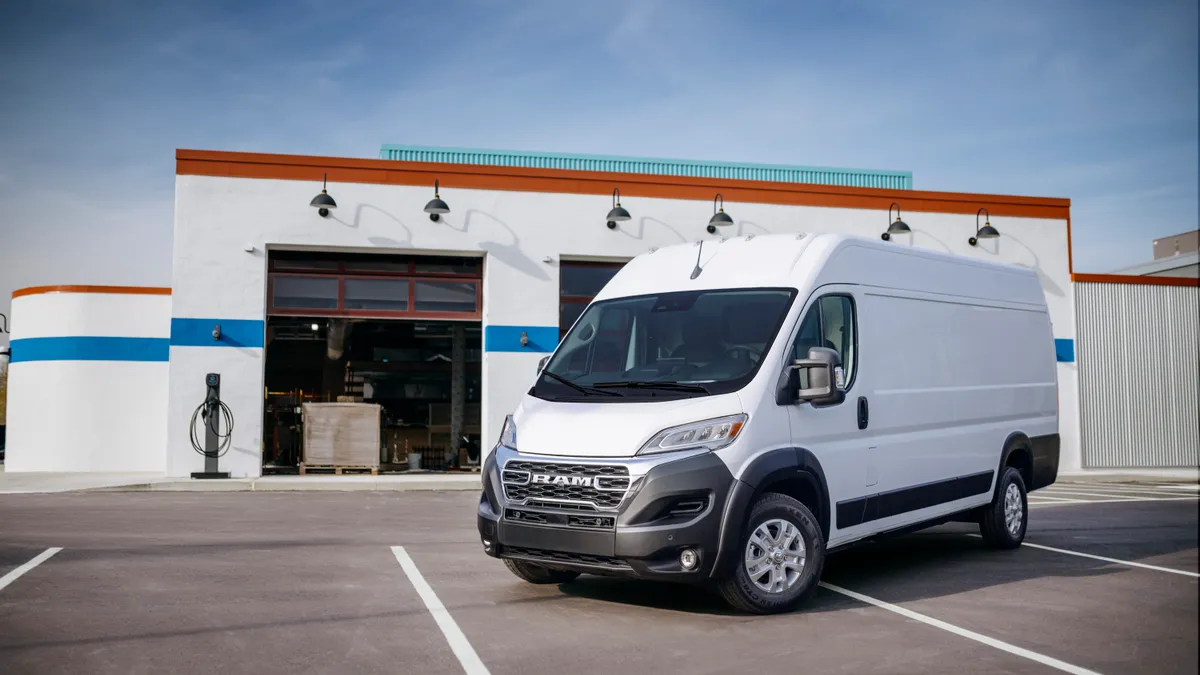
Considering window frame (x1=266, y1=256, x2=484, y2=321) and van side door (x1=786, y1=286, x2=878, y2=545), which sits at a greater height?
window frame (x1=266, y1=256, x2=484, y2=321)

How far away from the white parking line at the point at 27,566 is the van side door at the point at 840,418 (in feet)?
19.1

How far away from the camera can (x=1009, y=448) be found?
30.9 feet

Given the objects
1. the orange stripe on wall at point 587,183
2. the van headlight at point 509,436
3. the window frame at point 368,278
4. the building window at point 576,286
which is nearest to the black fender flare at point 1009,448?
the van headlight at point 509,436

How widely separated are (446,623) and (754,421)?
2.27 meters

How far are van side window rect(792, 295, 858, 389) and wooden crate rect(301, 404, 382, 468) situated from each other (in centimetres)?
1314

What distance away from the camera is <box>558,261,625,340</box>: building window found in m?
19.8

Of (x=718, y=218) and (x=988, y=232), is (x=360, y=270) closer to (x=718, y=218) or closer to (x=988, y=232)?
(x=718, y=218)

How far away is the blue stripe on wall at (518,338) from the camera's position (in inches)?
753

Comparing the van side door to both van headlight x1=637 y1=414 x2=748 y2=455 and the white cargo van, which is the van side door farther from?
van headlight x1=637 y1=414 x2=748 y2=455

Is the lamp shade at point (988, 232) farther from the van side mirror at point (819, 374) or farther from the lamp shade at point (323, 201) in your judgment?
the van side mirror at point (819, 374)

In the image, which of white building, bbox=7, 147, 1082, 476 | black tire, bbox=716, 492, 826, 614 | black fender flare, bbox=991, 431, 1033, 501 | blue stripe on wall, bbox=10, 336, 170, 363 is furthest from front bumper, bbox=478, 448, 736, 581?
blue stripe on wall, bbox=10, 336, 170, 363

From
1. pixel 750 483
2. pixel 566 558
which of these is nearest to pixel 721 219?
pixel 750 483

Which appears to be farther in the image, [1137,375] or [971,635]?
[1137,375]

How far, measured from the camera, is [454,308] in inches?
771
